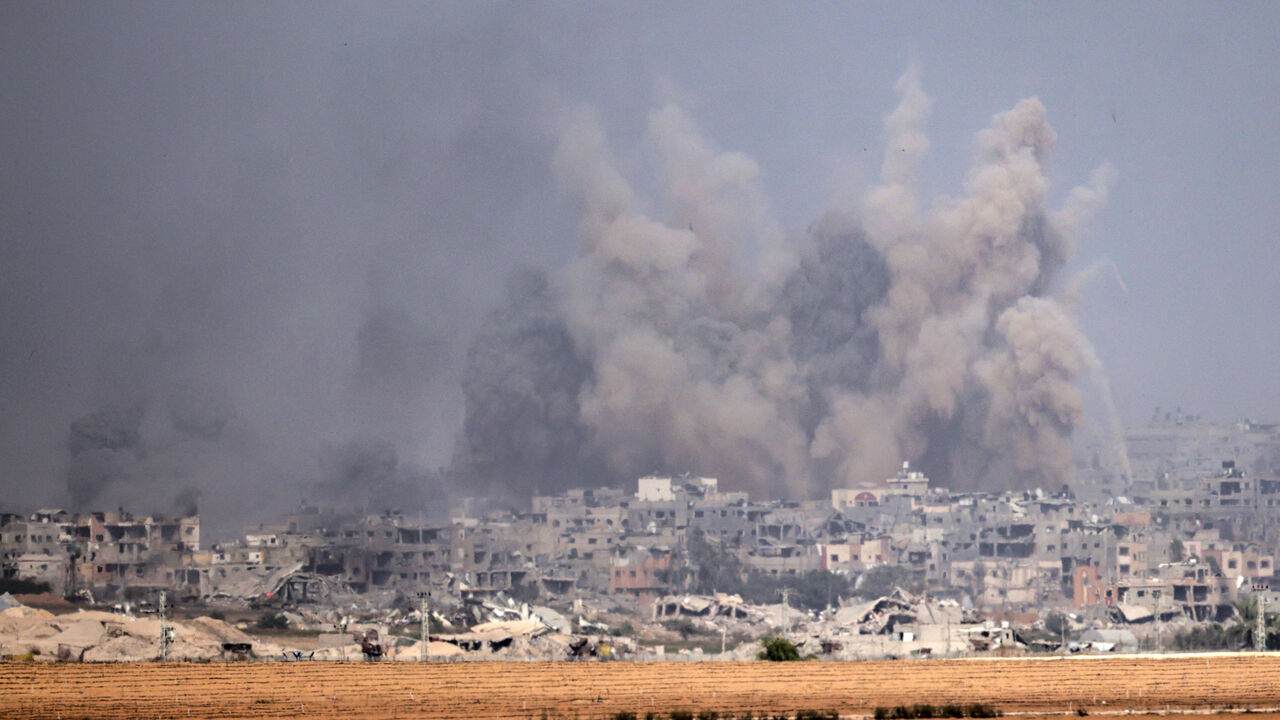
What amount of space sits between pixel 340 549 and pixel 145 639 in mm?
21351

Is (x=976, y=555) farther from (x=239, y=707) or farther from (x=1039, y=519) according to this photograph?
(x=239, y=707)

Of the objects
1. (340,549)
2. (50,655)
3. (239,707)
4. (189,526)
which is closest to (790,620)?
(340,549)

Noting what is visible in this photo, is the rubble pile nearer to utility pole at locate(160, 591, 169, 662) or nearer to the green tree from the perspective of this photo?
utility pole at locate(160, 591, 169, 662)

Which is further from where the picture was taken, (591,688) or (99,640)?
(99,640)

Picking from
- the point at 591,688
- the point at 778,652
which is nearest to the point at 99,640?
the point at 591,688

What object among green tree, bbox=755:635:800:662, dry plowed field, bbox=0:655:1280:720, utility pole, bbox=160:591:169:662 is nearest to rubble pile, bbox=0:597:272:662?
utility pole, bbox=160:591:169:662

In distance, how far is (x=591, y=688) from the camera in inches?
1140

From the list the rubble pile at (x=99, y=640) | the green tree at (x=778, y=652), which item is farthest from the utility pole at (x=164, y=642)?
the green tree at (x=778, y=652)

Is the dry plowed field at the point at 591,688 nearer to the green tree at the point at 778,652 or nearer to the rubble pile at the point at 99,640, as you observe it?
the rubble pile at the point at 99,640

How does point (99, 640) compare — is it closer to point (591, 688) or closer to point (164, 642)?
point (164, 642)

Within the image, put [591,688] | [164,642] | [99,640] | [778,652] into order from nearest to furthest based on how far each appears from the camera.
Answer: [591,688] → [164,642] → [99,640] → [778,652]

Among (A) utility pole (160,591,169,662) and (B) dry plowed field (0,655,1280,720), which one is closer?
(B) dry plowed field (0,655,1280,720)

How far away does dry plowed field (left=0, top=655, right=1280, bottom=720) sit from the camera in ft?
88.7

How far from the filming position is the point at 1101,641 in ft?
140
